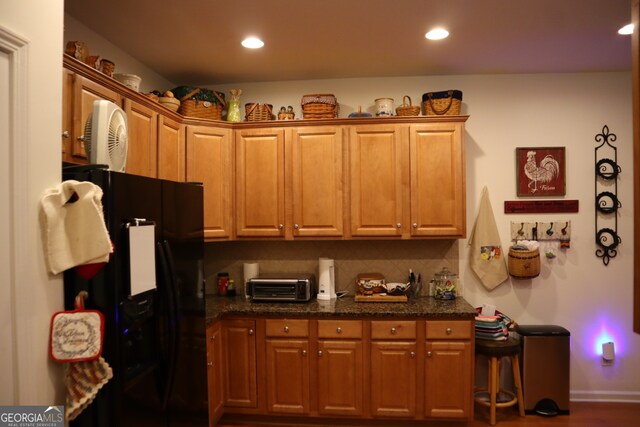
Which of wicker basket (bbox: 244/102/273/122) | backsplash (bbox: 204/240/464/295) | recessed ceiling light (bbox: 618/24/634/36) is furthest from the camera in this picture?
backsplash (bbox: 204/240/464/295)

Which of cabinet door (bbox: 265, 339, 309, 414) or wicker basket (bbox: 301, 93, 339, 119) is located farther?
wicker basket (bbox: 301, 93, 339, 119)

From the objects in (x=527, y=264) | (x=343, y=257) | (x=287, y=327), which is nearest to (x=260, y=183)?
(x=343, y=257)

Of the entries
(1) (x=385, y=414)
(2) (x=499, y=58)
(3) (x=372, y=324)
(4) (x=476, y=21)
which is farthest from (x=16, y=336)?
(2) (x=499, y=58)

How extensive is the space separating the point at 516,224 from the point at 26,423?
343 cm

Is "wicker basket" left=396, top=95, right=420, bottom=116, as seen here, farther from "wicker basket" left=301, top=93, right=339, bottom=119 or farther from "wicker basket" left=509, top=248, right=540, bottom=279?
"wicker basket" left=509, top=248, right=540, bottom=279

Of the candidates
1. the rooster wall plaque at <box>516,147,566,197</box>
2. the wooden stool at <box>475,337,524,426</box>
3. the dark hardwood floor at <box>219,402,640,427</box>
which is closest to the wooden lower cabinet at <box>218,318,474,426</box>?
the dark hardwood floor at <box>219,402,640,427</box>

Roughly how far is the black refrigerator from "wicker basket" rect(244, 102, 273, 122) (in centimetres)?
128

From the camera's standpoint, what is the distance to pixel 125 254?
5.10 ft

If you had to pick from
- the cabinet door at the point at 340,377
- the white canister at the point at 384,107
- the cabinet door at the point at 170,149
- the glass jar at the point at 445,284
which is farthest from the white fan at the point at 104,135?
the glass jar at the point at 445,284

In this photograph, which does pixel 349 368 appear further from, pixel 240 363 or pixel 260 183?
pixel 260 183

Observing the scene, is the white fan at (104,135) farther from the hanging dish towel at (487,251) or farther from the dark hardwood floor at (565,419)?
the hanging dish towel at (487,251)

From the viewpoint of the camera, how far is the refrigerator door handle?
1.80 meters

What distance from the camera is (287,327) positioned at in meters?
3.02

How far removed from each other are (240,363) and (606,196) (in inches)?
128
